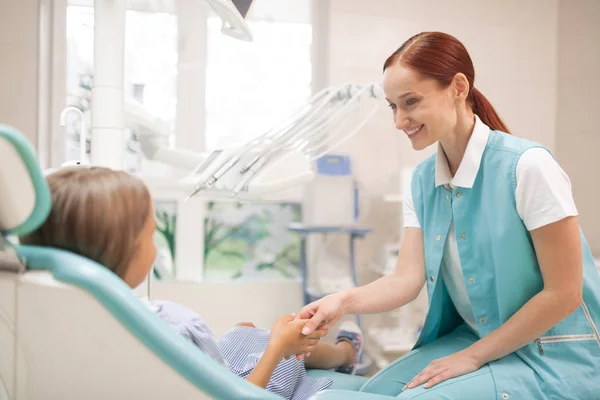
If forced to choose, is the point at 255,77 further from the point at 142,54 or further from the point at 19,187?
the point at 19,187

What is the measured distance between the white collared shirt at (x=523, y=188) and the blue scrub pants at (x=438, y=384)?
8 centimetres

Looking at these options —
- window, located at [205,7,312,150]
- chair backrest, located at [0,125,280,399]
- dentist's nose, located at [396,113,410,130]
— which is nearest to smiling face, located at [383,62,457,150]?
dentist's nose, located at [396,113,410,130]

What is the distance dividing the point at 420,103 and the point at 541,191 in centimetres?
33

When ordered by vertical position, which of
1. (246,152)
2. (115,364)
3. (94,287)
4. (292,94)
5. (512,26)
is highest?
(512,26)

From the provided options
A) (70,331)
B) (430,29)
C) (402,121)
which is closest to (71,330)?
(70,331)

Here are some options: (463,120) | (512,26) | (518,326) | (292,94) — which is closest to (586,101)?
(512,26)

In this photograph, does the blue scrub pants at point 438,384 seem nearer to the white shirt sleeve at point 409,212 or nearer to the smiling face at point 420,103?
the white shirt sleeve at point 409,212

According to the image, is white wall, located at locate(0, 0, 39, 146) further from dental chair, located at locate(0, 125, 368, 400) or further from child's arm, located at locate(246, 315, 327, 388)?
dental chair, located at locate(0, 125, 368, 400)

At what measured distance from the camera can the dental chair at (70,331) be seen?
23.5 inches

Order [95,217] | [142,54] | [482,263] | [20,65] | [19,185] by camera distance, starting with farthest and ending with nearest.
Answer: [142,54], [20,65], [482,263], [95,217], [19,185]

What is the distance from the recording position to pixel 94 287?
59 cm

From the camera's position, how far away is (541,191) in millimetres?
1086

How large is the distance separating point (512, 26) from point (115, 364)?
3.26 meters

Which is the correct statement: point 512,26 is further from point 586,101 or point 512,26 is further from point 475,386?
point 475,386
